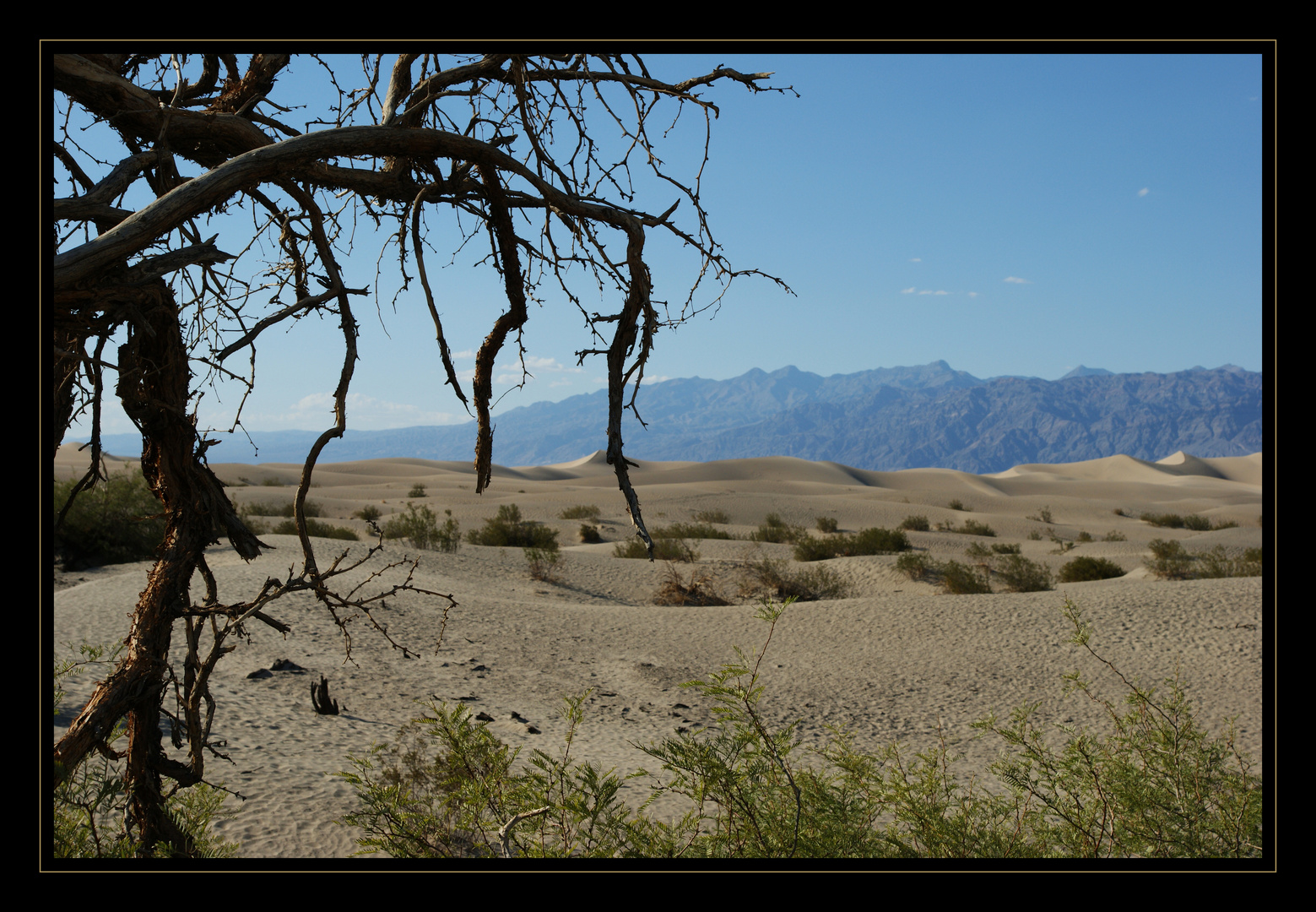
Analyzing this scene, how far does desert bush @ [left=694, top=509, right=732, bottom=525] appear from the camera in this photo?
113 feet

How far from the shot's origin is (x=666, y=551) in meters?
20.4

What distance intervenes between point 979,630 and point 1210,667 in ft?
8.98

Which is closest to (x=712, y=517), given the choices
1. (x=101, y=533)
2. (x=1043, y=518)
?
(x=1043, y=518)

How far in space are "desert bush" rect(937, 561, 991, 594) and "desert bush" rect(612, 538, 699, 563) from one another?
224 inches

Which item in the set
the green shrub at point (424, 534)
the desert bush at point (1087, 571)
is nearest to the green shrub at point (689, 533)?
the green shrub at point (424, 534)

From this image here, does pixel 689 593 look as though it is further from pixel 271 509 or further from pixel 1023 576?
pixel 271 509

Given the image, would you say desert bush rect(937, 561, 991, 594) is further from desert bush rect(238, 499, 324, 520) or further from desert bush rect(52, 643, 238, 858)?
desert bush rect(238, 499, 324, 520)

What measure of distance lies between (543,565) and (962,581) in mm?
8827

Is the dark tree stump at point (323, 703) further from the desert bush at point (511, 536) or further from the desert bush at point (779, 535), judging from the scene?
the desert bush at point (779, 535)

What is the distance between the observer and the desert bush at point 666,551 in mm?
19764

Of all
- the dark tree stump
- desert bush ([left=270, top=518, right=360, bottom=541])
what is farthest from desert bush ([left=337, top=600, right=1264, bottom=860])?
desert bush ([left=270, top=518, right=360, bottom=541])

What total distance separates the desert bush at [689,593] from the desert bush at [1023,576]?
21.3ft
